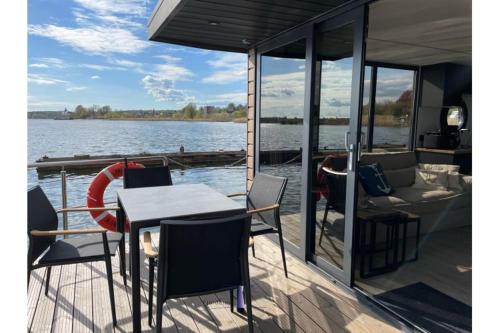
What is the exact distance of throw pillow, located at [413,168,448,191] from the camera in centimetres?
427

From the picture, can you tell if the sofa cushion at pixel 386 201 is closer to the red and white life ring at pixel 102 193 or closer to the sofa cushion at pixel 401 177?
the sofa cushion at pixel 401 177

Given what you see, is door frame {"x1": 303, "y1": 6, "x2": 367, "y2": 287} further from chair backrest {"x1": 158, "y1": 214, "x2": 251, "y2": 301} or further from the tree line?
the tree line

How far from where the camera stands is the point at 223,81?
75.8ft

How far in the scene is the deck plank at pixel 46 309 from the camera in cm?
207

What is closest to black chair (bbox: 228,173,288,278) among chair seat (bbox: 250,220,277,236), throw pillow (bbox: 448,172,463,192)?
chair seat (bbox: 250,220,277,236)

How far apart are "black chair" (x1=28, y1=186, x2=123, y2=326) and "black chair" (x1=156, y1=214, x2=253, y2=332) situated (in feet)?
1.98

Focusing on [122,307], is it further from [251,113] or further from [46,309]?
[251,113]

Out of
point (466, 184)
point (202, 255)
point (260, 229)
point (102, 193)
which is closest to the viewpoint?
point (202, 255)

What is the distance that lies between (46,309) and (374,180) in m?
3.30

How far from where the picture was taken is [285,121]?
3383 mm

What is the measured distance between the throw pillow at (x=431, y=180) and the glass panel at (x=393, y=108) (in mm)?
610

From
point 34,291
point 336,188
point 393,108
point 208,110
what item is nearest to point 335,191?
point 336,188

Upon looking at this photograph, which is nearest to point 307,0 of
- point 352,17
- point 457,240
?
point 352,17
